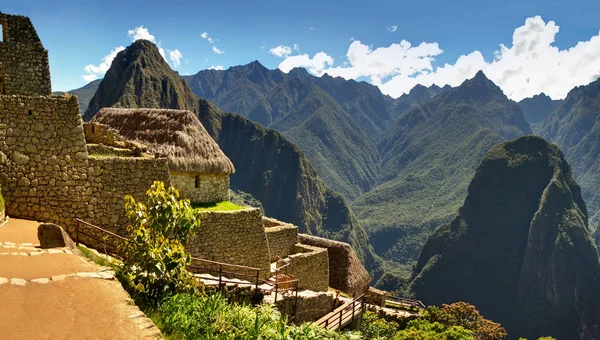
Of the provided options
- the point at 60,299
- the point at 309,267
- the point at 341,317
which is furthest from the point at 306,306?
the point at 60,299

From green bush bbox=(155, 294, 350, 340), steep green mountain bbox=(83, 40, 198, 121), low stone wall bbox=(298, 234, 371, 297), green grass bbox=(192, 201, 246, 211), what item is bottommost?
low stone wall bbox=(298, 234, 371, 297)

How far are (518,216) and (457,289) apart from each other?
32726 millimetres

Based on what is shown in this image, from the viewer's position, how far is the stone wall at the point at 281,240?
19562mm

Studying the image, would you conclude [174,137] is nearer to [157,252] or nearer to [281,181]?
[157,252]

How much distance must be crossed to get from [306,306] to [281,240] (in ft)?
20.3

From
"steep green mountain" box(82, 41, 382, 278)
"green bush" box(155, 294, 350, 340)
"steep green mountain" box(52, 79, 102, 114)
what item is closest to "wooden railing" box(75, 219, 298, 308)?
"green bush" box(155, 294, 350, 340)

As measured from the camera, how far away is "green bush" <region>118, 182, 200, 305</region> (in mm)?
8609

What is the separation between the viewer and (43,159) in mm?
10820

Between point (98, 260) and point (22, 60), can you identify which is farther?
point (22, 60)

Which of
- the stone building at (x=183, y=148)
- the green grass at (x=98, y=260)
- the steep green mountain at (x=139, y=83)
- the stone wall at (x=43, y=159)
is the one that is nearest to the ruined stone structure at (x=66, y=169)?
the stone wall at (x=43, y=159)

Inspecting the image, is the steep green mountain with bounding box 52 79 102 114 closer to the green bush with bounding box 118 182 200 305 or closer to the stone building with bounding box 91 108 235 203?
the stone building with bounding box 91 108 235 203

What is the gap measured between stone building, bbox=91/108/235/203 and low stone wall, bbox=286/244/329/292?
169 inches

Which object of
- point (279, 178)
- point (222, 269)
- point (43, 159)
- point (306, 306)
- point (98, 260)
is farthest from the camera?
point (279, 178)

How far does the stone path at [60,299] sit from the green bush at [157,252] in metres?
0.51
